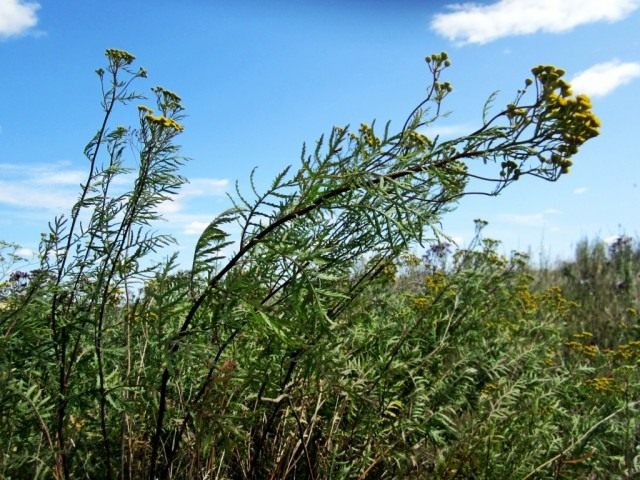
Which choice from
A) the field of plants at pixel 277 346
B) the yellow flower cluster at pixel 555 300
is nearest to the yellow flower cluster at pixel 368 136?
the field of plants at pixel 277 346

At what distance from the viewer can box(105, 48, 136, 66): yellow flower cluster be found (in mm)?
2871

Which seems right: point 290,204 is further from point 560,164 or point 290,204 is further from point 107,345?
point 107,345

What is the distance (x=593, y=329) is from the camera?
8.26 m

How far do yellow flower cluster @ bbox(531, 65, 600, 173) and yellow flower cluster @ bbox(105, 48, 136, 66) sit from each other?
5.82ft


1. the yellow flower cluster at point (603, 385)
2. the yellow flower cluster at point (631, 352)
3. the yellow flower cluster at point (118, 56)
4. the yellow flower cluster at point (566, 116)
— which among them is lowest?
the yellow flower cluster at point (603, 385)

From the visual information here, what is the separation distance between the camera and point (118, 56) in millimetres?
2893

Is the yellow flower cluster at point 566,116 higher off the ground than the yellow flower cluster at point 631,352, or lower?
higher

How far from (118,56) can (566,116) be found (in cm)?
191

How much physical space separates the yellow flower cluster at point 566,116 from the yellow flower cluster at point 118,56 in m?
1.77

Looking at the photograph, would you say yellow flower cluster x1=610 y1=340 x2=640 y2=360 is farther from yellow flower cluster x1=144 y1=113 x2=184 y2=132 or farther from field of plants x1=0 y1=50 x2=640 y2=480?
yellow flower cluster x1=144 y1=113 x2=184 y2=132

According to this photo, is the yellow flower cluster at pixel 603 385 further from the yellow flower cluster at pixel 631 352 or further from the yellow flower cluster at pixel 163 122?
the yellow flower cluster at pixel 163 122

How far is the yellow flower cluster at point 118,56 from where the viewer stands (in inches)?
113

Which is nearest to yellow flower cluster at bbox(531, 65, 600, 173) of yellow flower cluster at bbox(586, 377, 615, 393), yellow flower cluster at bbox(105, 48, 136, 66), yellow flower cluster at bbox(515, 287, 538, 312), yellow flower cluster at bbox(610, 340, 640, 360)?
yellow flower cluster at bbox(105, 48, 136, 66)

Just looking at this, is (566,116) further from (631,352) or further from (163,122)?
(631,352)
